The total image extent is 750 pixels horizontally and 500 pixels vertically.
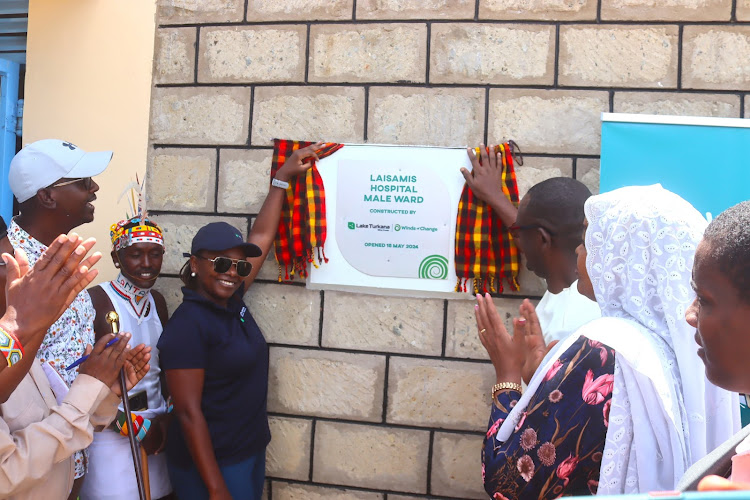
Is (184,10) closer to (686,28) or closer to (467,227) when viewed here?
(467,227)

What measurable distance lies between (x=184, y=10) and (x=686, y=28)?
101 inches

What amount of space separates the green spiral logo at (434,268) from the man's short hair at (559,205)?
62cm

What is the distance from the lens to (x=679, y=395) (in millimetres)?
1658

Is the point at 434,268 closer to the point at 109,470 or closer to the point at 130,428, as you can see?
the point at 130,428

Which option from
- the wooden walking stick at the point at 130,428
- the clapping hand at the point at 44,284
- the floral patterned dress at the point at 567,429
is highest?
the clapping hand at the point at 44,284

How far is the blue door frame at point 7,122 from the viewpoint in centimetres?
384

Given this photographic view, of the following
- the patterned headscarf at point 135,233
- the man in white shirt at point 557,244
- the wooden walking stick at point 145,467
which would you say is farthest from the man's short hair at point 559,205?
the wooden walking stick at point 145,467

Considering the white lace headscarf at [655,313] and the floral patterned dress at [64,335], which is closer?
the white lace headscarf at [655,313]

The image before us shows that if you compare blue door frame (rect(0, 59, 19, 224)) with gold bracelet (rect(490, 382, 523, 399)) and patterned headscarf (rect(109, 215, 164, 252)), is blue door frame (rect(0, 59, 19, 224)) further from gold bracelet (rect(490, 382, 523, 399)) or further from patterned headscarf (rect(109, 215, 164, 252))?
gold bracelet (rect(490, 382, 523, 399))

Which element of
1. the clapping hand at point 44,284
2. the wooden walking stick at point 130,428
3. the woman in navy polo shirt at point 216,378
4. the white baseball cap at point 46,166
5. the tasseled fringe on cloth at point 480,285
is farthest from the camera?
the tasseled fringe on cloth at point 480,285

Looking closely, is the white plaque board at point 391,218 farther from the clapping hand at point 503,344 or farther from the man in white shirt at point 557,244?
the clapping hand at point 503,344

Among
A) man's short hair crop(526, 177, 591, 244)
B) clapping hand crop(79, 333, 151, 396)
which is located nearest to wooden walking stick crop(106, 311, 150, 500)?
clapping hand crop(79, 333, 151, 396)

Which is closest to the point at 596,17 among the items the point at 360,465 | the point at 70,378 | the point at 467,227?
the point at 467,227

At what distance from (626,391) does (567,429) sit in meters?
0.18
